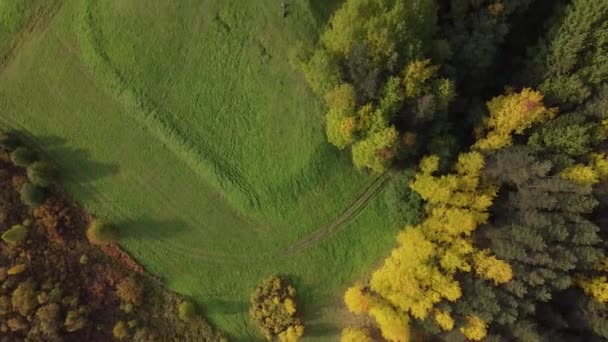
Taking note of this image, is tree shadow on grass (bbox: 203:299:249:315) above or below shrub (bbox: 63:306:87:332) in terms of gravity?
below

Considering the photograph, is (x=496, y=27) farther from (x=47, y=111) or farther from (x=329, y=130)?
(x=47, y=111)

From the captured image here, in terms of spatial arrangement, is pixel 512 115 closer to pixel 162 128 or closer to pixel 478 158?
pixel 478 158

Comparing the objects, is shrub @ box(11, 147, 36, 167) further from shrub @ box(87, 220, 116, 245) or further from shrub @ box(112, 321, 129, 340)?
shrub @ box(112, 321, 129, 340)

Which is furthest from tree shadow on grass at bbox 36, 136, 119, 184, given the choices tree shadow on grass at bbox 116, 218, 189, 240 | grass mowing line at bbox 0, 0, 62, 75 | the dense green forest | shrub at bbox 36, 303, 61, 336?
the dense green forest

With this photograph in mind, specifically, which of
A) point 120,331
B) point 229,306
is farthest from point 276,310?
point 120,331

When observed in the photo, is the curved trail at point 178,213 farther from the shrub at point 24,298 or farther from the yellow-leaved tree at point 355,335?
the shrub at point 24,298

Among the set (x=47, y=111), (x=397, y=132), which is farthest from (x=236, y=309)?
(x=47, y=111)
